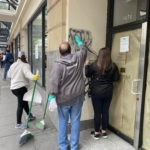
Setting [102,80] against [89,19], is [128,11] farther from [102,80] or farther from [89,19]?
[102,80]

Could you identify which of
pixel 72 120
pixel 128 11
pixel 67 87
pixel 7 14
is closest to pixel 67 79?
pixel 67 87

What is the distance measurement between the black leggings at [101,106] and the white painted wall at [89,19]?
0.99ft

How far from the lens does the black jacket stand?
2830 mm

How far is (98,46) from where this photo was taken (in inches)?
127

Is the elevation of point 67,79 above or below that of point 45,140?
above

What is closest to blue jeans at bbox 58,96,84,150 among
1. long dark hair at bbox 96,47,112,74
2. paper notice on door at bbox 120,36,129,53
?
long dark hair at bbox 96,47,112,74

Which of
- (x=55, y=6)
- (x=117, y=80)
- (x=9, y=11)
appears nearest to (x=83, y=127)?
(x=117, y=80)

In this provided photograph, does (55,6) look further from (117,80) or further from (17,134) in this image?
(17,134)

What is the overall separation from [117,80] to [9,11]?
8.45 metres

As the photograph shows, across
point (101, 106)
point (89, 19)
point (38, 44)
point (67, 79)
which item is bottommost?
point (101, 106)

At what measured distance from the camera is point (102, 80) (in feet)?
9.38

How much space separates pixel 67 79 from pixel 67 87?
106 millimetres

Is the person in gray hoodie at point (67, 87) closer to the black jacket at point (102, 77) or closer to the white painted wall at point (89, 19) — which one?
the black jacket at point (102, 77)

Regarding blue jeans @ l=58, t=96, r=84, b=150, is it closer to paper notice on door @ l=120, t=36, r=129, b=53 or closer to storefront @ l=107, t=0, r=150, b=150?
storefront @ l=107, t=0, r=150, b=150
